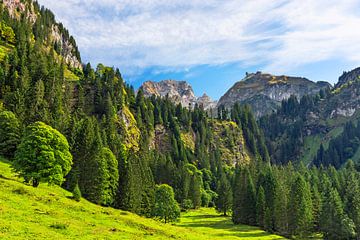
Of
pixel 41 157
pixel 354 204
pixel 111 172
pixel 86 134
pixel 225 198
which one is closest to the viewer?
pixel 41 157

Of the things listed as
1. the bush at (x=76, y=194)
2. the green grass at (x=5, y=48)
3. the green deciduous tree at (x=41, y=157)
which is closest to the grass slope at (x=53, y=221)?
the green deciduous tree at (x=41, y=157)

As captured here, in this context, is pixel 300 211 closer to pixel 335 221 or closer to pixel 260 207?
pixel 335 221

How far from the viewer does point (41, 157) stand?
65125 mm

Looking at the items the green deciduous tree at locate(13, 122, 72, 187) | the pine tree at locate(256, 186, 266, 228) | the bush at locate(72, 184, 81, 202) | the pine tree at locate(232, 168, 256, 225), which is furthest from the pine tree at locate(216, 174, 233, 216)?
the green deciduous tree at locate(13, 122, 72, 187)

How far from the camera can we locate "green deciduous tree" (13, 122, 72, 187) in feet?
211

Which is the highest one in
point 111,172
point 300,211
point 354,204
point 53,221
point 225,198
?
point 111,172

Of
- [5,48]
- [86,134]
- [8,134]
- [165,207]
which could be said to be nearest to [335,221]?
[165,207]

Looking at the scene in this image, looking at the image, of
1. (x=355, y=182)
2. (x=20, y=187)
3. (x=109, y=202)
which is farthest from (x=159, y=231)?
(x=355, y=182)

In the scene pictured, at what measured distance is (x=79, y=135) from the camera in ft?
311

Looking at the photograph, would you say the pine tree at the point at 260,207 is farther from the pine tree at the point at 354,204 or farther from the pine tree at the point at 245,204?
the pine tree at the point at 354,204

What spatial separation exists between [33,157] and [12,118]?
32647 millimetres

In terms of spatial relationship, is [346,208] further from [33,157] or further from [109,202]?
[33,157]

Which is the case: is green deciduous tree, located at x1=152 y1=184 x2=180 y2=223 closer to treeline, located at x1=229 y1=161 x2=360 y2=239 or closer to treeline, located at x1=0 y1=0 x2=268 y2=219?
treeline, located at x1=0 y1=0 x2=268 y2=219

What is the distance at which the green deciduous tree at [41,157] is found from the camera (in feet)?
211
